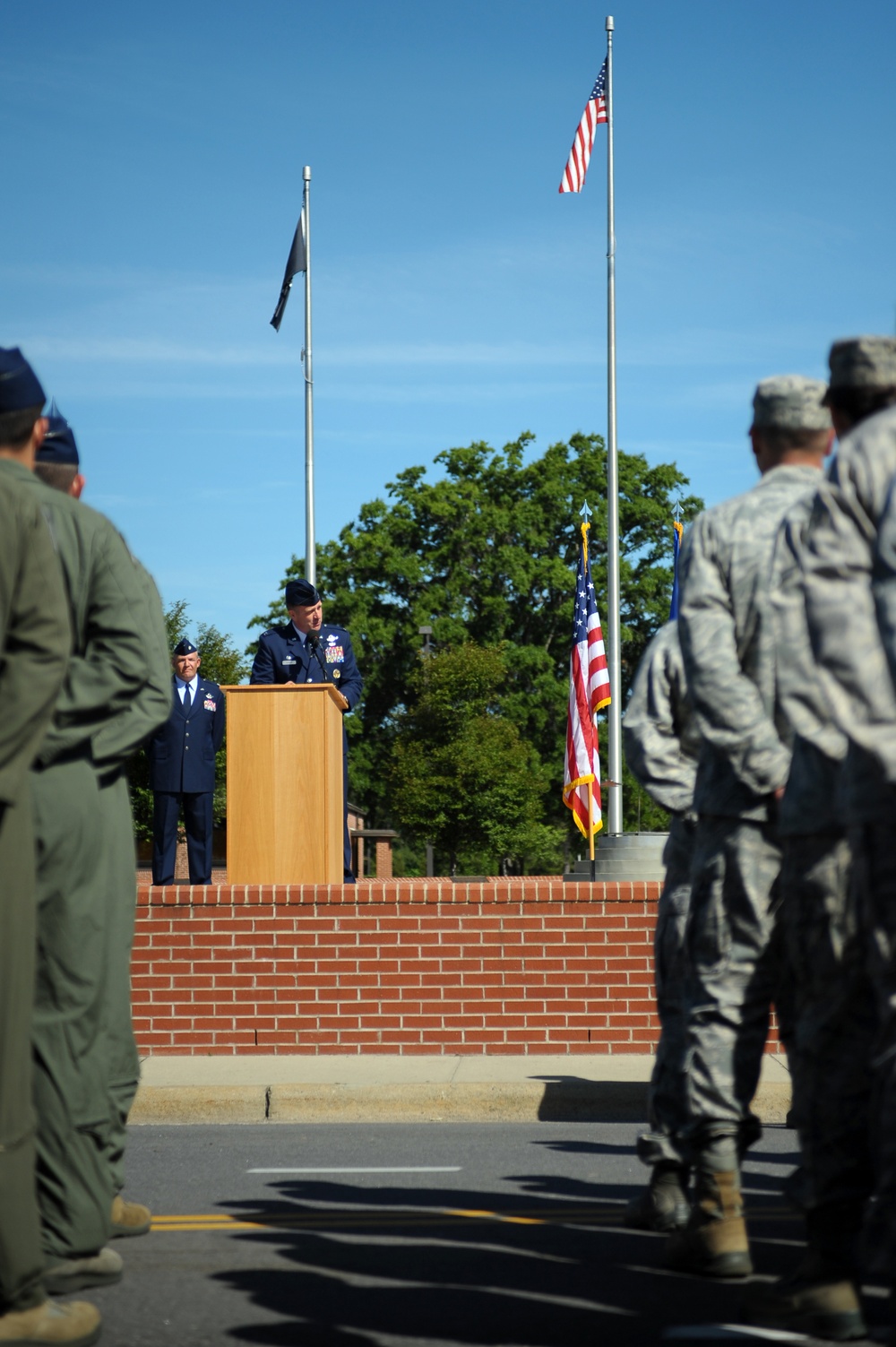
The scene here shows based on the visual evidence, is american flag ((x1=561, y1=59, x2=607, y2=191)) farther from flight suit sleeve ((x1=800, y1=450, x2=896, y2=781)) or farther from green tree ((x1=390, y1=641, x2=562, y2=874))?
flight suit sleeve ((x1=800, y1=450, x2=896, y2=781))

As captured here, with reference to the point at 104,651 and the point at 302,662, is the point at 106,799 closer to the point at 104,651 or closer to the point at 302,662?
the point at 104,651

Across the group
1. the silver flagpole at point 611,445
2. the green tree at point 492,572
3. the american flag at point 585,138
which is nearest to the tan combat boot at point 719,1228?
the silver flagpole at point 611,445

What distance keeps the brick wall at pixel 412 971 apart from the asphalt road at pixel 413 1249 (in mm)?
2365

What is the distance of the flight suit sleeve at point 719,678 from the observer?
4.02m

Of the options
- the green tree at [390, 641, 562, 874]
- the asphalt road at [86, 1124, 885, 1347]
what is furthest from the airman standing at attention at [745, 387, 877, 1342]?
the green tree at [390, 641, 562, 874]

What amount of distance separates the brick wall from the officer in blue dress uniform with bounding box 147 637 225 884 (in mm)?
2010

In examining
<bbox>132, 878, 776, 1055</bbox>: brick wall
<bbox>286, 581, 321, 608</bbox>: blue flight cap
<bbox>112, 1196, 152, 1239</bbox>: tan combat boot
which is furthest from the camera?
<bbox>286, 581, 321, 608</bbox>: blue flight cap

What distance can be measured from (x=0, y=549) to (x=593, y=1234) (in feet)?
8.90

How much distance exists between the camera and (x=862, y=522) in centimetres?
309

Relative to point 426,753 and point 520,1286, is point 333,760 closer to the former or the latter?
point 520,1286

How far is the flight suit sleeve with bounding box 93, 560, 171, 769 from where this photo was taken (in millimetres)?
4355

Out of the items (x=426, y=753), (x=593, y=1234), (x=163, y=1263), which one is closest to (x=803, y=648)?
(x=593, y=1234)

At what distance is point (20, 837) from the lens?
3.41 m

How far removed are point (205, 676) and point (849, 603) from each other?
47461mm
